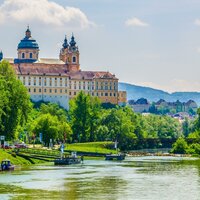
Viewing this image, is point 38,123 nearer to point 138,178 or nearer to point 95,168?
point 95,168

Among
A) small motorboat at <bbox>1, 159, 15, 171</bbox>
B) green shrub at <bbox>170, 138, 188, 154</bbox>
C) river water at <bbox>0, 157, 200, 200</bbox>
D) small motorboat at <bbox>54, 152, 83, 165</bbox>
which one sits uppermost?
green shrub at <bbox>170, 138, 188, 154</bbox>

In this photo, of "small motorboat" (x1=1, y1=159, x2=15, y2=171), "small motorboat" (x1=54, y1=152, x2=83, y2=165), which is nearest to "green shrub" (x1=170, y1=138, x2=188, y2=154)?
"small motorboat" (x1=54, y1=152, x2=83, y2=165)

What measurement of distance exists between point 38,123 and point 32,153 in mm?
29352

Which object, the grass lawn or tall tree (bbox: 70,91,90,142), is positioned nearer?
the grass lawn

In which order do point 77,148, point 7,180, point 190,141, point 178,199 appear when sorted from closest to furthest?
point 178,199, point 7,180, point 77,148, point 190,141

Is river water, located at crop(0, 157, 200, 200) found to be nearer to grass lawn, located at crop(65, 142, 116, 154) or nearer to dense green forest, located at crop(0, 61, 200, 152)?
dense green forest, located at crop(0, 61, 200, 152)

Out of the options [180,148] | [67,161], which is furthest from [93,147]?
[67,161]

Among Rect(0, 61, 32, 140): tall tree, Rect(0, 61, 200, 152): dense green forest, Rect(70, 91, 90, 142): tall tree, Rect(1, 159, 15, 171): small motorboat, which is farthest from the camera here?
Rect(70, 91, 90, 142): tall tree

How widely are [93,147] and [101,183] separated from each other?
70.5 metres

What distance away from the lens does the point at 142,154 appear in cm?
14900

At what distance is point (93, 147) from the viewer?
487ft

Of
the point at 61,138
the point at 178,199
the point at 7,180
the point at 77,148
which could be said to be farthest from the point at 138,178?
the point at 61,138

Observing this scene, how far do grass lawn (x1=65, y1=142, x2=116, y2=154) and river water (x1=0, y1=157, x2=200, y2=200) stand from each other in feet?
120

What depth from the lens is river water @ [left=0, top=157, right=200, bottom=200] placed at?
67.2 metres
